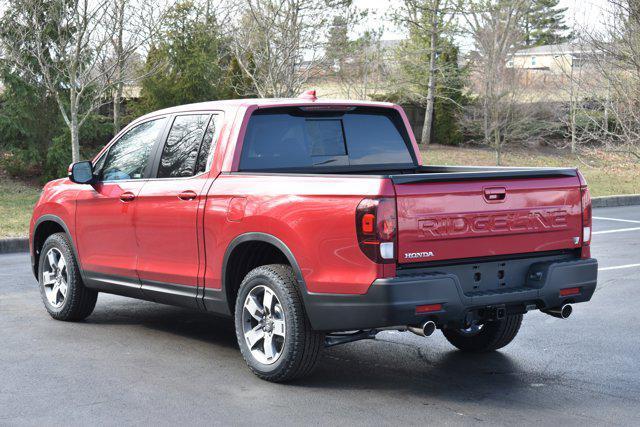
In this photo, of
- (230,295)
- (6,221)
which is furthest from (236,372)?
(6,221)

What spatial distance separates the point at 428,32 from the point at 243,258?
36.3 m

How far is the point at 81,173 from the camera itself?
781 centimetres

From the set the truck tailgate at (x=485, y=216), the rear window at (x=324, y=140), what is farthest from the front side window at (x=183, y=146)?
the truck tailgate at (x=485, y=216)

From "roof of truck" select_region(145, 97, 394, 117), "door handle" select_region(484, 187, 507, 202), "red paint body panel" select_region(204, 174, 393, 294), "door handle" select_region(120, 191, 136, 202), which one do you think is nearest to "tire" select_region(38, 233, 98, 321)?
"door handle" select_region(120, 191, 136, 202)

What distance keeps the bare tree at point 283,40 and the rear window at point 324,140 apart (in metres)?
14.5

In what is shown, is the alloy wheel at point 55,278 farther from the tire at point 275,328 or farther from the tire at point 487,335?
the tire at point 487,335

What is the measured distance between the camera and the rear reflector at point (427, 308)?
5.54m

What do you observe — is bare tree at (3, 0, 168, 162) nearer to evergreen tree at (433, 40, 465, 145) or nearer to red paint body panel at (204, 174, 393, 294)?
red paint body panel at (204, 174, 393, 294)

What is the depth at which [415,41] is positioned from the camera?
140 feet

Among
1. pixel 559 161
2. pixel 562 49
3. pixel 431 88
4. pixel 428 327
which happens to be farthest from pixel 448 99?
pixel 428 327

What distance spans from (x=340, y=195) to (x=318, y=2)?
1824 cm

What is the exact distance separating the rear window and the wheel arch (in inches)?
23.9

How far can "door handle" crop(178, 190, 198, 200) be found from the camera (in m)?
6.81

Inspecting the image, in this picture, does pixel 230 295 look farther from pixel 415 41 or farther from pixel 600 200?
pixel 415 41
